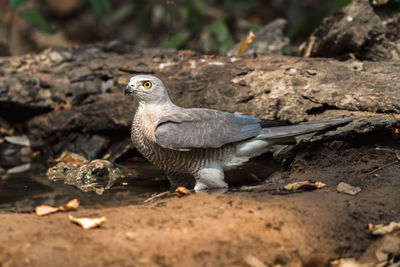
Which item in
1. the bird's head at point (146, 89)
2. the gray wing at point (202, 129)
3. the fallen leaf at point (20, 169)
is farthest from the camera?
the fallen leaf at point (20, 169)

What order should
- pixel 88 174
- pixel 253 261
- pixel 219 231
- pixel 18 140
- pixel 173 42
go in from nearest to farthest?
pixel 253 261 → pixel 219 231 → pixel 88 174 → pixel 18 140 → pixel 173 42

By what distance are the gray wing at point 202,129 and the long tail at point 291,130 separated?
3.5 inches

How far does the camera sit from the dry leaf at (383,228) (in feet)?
7.27

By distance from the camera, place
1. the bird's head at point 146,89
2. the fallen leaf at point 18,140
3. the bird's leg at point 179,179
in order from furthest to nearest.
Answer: the fallen leaf at point 18,140 < the bird's leg at point 179,179 < the bird's head at point 146,89

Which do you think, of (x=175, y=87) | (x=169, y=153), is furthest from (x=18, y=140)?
(x=169, y=153)

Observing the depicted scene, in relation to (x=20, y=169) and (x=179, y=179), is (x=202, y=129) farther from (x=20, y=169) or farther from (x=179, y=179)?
(x=20, y=169)

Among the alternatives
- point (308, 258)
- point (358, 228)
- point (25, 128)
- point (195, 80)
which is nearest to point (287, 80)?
point (195, 80)

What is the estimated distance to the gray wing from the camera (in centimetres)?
320

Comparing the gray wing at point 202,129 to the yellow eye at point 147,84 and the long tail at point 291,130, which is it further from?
the yellow eye at point 147,84

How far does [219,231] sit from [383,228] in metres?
0.93

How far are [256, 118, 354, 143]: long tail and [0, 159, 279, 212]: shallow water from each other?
0.47 m

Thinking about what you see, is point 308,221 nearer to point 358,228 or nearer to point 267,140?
point 358,228

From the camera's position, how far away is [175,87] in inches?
182

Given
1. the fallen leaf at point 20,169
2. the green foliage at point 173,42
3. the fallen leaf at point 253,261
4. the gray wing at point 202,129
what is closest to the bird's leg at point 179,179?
the gray wing at point 202,129
